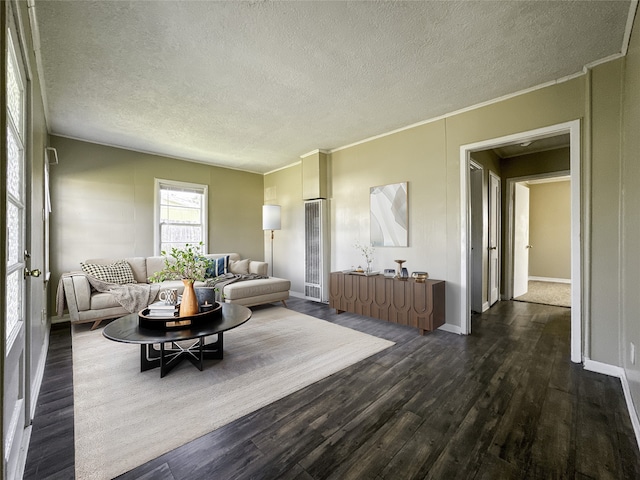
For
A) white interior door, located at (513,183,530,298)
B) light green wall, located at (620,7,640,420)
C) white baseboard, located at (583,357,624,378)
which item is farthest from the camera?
white interior door, located at (513,183,530,298)

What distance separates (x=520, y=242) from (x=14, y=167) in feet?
21.6

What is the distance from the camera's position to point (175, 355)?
2.60 meters

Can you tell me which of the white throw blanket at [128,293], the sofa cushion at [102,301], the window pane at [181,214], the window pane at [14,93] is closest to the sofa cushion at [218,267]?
the window pane at [181,214]

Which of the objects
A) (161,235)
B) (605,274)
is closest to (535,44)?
(605,274)

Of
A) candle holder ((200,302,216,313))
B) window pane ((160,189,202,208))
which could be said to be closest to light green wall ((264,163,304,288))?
window pane ((160,189,202,208))

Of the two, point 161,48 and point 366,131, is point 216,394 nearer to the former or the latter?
point 161,48

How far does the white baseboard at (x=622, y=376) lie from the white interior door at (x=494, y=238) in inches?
87.9

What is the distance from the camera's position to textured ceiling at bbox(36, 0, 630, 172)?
1884mm

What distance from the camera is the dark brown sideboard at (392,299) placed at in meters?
3.33

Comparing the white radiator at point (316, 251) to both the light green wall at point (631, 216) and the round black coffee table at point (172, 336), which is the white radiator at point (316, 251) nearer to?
the round black coffee table at point (172, 336)

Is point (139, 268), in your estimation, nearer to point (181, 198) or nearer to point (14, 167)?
point (181, 198)

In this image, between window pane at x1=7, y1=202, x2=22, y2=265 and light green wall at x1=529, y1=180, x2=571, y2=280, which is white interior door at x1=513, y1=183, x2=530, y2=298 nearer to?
light green wall at x1=529, y1=180, x2=571, y2=280

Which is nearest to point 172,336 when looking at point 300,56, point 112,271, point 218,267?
point 300,56

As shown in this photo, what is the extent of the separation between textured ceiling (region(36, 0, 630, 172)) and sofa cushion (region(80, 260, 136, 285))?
1893 millimetres
